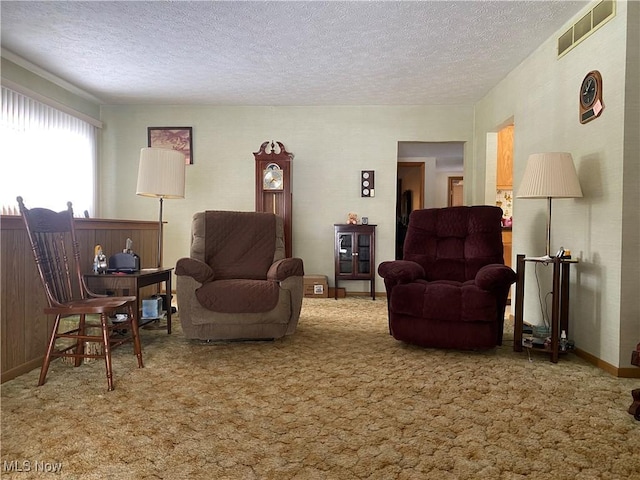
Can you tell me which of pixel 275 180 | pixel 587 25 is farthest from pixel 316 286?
pixel 587 25

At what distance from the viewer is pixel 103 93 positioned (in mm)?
5477

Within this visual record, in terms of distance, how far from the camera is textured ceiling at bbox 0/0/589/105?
3.32 meters

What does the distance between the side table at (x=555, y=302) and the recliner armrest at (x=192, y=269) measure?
227 centimetres

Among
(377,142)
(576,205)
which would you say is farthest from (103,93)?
(576,205)

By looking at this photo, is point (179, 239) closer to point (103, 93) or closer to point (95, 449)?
point (103, 93)

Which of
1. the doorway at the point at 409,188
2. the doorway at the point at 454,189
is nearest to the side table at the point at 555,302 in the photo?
the doorway at the point at 409,188

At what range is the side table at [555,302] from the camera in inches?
116

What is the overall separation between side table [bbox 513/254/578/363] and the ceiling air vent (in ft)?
5.22

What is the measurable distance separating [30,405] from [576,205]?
3.57 meters

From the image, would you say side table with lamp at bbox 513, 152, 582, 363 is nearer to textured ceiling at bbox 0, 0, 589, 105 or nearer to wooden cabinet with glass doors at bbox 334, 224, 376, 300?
textured ceiling at bbox 0, 0, 589, 105

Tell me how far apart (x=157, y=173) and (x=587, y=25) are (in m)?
3.46

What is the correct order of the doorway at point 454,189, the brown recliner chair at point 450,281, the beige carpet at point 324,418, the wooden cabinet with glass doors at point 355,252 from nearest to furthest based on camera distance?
the beige carpet at point 324,418 < the brown recliner chair at point 450,281 < the wooden cabinet with glass doors at point 355,252 < the doorway at point 454,189

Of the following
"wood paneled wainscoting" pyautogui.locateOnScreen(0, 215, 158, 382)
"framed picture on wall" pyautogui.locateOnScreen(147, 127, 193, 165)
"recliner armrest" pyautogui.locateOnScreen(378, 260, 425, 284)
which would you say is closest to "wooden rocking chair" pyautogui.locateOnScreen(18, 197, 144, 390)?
"wood paneled wainscoting" pyautogui.locateOnScreen(0, 215, 158, 382)

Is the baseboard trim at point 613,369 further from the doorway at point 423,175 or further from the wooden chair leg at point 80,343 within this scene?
the doorway at point 423,175
